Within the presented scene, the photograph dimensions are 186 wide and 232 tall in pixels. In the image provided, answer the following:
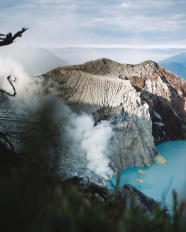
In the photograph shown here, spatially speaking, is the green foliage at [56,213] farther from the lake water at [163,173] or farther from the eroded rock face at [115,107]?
the eroded rock face at [115,107]

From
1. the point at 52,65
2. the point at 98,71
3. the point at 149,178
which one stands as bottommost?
the point at 52,65

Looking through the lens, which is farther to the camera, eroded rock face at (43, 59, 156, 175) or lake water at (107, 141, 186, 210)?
eroded rock face at (43, 59, 156, 175)

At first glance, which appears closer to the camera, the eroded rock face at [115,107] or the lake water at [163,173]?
the lake water at [163,173]

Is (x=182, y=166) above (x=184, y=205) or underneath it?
underneath

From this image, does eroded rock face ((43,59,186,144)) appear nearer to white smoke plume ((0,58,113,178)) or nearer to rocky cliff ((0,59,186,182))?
rocky cliff ((0,59,186,182))

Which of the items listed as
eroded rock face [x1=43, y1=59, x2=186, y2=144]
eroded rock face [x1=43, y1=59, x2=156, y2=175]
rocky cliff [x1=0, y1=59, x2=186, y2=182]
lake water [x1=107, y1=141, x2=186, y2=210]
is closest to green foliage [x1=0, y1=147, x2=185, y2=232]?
lake water [x1=107, y1=141, x2=186, y2=210]

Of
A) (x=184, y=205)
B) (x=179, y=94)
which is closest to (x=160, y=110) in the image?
(x=179, y=94)

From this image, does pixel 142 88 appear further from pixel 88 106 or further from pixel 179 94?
pixel 88 106

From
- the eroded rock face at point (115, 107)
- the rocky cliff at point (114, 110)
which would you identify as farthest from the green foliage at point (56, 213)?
the eroded rock face at point (115, 107)

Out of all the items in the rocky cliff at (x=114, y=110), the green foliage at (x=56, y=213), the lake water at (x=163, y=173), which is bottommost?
the lake water at (x=163, y=173)
